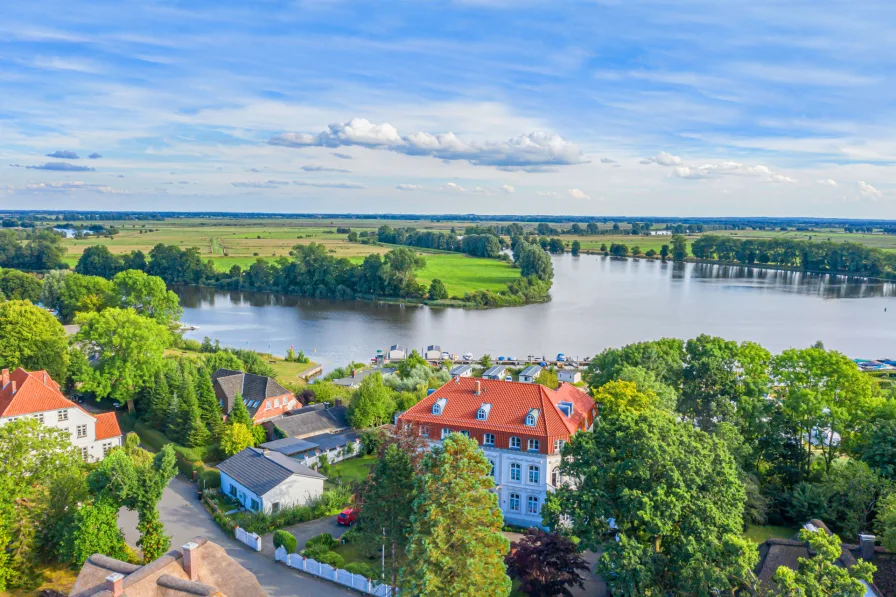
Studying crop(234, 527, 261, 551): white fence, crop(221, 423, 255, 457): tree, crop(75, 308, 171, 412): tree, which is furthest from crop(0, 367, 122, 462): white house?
crop(234, 527, 261, 551): white fence

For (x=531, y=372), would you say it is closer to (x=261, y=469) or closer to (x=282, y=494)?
(x=261, y=469)

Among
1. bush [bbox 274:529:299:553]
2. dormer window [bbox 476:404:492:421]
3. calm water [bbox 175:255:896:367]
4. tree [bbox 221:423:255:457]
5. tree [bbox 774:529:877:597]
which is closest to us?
tree [bbox 774:529:877:597]

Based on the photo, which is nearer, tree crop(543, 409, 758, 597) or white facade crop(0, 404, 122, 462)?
tree crop(543, 409, 758, 597)

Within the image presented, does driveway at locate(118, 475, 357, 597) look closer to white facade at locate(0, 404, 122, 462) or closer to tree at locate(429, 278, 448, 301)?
white facade at locate(0, 404, 122, 462)

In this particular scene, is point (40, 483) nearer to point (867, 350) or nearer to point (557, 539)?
point (557, 539)

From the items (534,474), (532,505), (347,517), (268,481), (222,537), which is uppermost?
(534,474)

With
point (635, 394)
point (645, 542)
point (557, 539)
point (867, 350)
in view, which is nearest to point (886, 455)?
point (635, 394)

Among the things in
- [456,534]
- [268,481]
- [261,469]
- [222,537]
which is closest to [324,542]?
[222,537]
